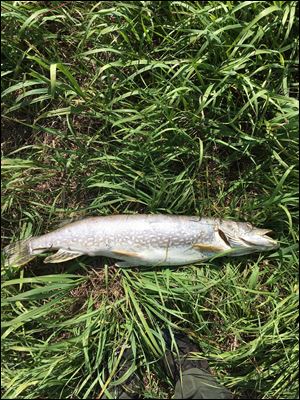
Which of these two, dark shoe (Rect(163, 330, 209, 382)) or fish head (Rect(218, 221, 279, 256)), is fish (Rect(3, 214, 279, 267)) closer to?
fish head (Rect(218, 221, 279, 256))

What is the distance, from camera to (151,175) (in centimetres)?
293

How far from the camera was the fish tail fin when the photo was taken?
9.47ft

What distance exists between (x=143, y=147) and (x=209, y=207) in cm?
62

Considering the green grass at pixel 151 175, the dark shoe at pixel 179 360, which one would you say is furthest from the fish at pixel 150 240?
the dark shoe at pixel 179 360

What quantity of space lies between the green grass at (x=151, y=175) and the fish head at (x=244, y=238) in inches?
4.5

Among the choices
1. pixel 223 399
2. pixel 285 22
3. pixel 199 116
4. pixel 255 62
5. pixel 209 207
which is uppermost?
pixel 285 22

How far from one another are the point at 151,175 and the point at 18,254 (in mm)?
1059

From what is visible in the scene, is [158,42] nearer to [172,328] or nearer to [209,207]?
[209,207]

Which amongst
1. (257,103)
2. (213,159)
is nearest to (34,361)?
(213,159)

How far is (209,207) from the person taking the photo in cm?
297

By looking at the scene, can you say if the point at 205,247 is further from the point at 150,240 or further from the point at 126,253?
the point at 126,253

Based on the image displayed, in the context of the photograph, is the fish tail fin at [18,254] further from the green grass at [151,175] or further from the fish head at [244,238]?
the fish head at [244,238]

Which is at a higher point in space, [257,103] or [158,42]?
[158,42]

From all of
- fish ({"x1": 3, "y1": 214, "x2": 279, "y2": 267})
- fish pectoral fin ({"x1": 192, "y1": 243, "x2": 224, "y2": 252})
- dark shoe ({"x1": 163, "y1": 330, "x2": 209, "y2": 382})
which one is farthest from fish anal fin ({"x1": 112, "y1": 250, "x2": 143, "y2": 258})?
dark shoe ({"x1": 163, "y1": 330, "x2": 209, "y2": 382})
